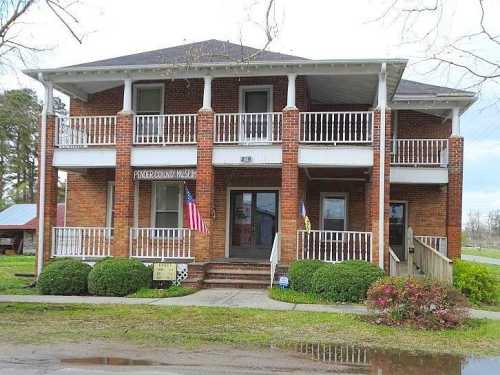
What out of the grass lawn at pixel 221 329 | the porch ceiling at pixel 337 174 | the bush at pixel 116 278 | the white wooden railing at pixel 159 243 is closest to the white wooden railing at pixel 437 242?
the porch ceiling at pixel 337 174

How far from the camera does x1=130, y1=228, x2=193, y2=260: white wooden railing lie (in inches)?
675

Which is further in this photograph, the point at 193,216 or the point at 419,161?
the point at 419,161

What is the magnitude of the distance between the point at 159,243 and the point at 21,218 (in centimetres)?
2616

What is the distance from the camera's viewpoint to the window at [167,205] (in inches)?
755

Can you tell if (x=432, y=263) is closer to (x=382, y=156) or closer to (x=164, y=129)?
(x=382, y=156)

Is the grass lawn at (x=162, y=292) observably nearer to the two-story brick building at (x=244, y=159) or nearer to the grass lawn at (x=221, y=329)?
the two-story brick building at (x=244, y=159)

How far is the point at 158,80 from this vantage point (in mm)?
19016

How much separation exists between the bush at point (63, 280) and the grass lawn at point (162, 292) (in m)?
1.60

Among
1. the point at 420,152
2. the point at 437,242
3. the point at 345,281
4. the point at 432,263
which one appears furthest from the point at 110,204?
the point at 437,242

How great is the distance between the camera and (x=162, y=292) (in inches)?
589

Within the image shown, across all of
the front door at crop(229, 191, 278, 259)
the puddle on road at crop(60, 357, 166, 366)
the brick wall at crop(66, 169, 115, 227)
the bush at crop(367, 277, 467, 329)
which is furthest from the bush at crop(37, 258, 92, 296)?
the bush at crop(367, 277, 467, 329)

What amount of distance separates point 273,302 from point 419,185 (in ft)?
30.4

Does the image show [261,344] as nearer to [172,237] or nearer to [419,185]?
[172,237]

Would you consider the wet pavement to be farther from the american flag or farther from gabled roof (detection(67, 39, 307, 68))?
gabled roof (detection(67, 39, 307, 68))
